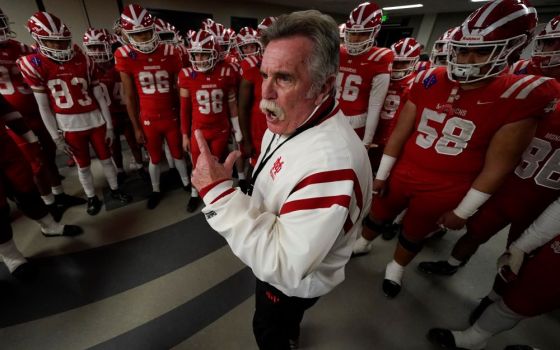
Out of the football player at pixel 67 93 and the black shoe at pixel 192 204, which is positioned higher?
the football player at pixel 67 93

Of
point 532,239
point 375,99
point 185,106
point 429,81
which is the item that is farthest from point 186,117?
point 532,239

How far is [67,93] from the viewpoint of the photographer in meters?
2.46

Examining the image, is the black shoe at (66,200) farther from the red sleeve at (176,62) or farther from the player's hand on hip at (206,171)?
the player's hand on hip at (206,171)

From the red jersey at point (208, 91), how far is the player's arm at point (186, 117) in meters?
0.07

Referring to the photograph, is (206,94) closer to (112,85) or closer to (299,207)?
(112,85)

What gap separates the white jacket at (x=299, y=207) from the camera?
2.49 ft

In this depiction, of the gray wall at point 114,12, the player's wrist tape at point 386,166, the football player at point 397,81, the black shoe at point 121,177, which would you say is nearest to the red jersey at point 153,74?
the gray wall at point 114,12

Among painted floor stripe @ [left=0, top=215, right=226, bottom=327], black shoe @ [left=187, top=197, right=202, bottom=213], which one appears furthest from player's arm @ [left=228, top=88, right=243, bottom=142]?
painted floor stripe @ [left=0, top=215, right=226, bottom=327]

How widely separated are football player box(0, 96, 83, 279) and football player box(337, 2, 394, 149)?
3.24m

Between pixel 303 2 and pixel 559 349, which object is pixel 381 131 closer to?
pixel 559 349

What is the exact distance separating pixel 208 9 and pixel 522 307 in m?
10.5

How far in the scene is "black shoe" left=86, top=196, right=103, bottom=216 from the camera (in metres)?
2.91

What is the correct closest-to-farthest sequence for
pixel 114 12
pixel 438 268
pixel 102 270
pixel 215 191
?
1. pixel 215 191
2. pixel 102 270
3. pixel 438 268
4. pixel 114 12

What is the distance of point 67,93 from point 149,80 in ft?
2.69
